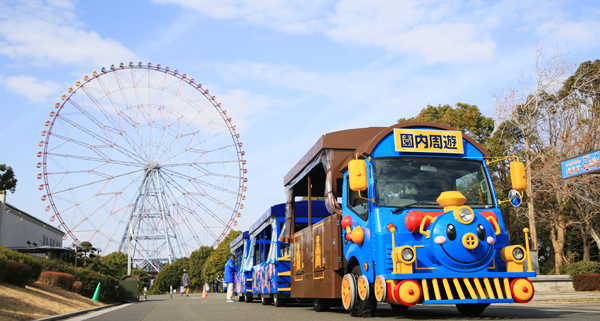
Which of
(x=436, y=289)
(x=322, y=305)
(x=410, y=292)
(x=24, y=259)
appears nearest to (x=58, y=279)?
(x=24, y=259)

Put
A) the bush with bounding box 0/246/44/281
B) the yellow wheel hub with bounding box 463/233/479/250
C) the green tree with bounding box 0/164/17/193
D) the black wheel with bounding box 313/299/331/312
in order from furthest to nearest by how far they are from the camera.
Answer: the green tree with bounding box 0/164/17/193 < the bush with bounding box 0/246/44/281 < the black wheel with bounding box 313/299/331/312 < the yellow wheel hub with bounding box 463/233/479/250

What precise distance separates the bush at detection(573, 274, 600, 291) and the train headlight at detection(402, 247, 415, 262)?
1595 centimetres

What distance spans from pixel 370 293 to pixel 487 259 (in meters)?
1.72

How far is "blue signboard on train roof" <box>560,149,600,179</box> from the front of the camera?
14445 mm

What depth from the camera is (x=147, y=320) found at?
10.1 meters

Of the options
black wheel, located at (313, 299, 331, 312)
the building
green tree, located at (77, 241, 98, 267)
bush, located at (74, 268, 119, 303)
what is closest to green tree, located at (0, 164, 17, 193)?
the building

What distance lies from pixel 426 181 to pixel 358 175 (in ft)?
3.86

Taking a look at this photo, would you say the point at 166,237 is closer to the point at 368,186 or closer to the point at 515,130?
the point at 515,130

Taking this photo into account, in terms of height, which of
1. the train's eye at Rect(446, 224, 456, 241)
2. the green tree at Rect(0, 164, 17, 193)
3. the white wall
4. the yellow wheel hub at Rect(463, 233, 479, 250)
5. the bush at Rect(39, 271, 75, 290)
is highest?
the green tree at Rect(0, 164, 17, 193)

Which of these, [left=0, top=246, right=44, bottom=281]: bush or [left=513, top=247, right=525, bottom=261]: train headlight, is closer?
[left=513, top=247, right=525, bottom=261]: train headlight

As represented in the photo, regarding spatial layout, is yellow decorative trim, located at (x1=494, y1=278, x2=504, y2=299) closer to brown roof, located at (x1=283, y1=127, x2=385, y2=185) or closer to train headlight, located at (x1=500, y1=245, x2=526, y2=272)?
train headlight, located at (x1=500, y1=245, x2=526, y2=272)

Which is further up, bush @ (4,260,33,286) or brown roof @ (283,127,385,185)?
brown roof @ (283,127,385,185)

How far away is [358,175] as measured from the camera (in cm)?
709

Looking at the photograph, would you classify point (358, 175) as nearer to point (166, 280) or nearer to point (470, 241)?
point (470, 241)
